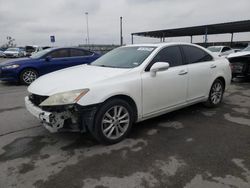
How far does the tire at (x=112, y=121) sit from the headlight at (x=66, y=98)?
35 cm

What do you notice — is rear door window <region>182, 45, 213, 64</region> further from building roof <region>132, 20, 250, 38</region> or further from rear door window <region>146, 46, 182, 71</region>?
building roof <region>132, 20, 250, 38</region>

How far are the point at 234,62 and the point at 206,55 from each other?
4637 mm

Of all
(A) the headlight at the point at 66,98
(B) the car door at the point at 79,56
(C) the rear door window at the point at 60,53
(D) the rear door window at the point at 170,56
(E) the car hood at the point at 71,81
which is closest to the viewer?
(A) the headlight at the point at 66,98

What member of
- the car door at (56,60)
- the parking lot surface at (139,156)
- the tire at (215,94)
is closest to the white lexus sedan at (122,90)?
the tire at (215,94)

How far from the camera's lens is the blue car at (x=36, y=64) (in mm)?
8594

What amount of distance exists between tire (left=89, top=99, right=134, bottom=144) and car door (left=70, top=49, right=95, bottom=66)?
6.37 meters

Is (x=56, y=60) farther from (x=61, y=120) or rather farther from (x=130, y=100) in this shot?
(x=61, y=120)

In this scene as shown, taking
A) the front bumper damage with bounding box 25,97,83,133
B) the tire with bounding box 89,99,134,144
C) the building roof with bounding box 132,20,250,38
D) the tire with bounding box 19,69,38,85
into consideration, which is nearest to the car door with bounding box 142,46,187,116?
the tire with bounding box 89,99,134,144

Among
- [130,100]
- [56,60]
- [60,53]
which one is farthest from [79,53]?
[130,100]

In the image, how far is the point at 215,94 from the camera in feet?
17.5

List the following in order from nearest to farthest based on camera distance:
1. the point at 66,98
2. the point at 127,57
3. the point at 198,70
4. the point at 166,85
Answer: the point at 66,98 → the point at 166,85 → the point at 127,57 → the point at 198,70

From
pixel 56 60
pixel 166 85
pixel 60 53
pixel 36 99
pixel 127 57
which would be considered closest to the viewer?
pixel 36 99

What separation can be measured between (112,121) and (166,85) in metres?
1.21

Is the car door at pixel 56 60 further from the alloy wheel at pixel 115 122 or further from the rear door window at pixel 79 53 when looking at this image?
the alloy wheel at pixel 115 122
